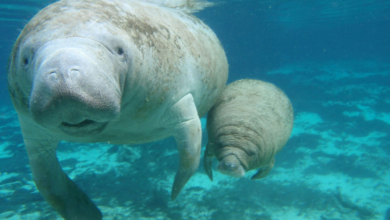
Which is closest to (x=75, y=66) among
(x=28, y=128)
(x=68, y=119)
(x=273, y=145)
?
(x=68, y=119)

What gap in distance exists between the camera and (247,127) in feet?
10.9

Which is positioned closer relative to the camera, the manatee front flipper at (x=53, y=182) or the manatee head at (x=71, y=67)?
the manatee head at (x=71, y=67)

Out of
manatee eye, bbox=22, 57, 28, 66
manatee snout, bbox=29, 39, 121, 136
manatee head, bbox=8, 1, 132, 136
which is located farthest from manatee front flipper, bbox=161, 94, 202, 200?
manatee eye, bbox=22, 57, 28, 66

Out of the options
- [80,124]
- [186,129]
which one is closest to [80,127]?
[80,124]

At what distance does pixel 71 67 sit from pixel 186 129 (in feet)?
5.64

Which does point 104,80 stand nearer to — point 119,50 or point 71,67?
point 71,67

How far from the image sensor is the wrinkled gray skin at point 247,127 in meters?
3.17

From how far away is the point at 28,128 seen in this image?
2.60 meters

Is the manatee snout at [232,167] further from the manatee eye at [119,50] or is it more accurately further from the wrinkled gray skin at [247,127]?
the manatee eye at [119,50]

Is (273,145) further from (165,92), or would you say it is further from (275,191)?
(275,191)

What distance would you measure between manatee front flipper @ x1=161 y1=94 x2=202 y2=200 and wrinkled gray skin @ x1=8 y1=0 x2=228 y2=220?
0.04 ft

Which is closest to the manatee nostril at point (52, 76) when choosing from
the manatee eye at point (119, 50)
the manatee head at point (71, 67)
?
the manatee head at point (71, 67)

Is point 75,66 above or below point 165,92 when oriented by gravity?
above

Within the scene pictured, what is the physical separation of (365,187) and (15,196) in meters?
8.87
